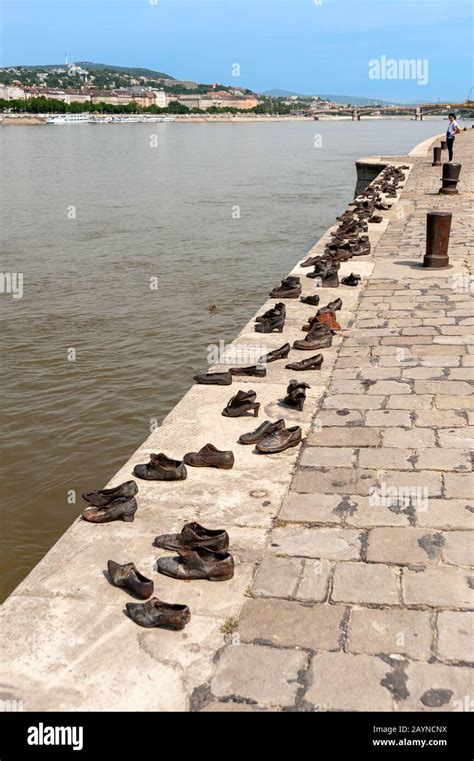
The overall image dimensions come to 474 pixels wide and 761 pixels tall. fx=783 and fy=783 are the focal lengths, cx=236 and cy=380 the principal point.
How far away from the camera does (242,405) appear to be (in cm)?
585

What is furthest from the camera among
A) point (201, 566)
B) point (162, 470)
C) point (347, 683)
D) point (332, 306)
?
point (332, 306)

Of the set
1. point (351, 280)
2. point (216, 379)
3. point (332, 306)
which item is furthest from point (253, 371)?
point (351, 280)

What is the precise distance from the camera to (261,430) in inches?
211

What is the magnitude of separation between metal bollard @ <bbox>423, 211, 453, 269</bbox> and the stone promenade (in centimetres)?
431

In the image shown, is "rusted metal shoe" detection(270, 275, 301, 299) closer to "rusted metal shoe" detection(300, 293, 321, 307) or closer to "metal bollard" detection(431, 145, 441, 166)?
"rusted metal shoe" detection(300, 293, 321, 307)

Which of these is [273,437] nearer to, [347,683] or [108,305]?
[347,683]

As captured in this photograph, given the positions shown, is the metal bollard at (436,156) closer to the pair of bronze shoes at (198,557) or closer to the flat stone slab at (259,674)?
the pair of bronze shoes at (198,557)

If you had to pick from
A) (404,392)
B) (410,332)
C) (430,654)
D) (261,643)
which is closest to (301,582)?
(261,643)

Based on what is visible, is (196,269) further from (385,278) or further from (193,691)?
(193,691)

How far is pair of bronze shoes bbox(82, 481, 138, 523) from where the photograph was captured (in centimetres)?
436

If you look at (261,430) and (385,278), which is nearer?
(261,430)

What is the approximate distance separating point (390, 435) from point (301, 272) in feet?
19.5

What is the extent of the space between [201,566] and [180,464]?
118 centimetres

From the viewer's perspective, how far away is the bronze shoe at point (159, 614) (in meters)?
3.37
